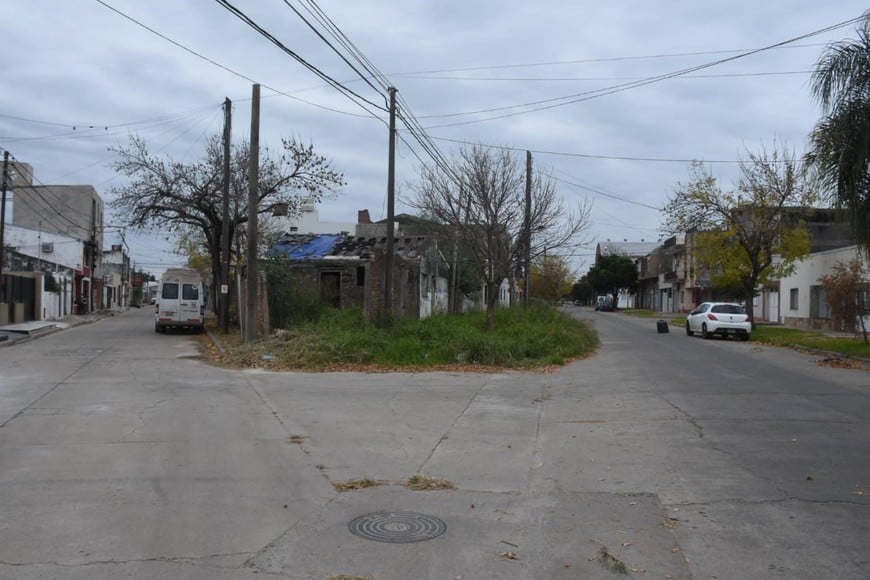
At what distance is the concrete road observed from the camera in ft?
16.8

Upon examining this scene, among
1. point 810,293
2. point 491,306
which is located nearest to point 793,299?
point 810,293

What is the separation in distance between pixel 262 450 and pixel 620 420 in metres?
4.87

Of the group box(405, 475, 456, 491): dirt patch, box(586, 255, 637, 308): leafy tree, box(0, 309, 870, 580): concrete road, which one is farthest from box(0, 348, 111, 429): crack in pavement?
box(586, 255, 637, 308): leafy tree

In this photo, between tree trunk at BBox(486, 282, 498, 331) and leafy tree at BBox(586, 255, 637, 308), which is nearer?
tree trunk at BBox(486, 282, 498, 331)

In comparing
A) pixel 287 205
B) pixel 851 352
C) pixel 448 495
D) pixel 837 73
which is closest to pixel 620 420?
pixel 448 495

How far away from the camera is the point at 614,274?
84.7 meters

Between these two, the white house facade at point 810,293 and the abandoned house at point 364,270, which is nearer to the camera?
the abandoned house at point 364,270

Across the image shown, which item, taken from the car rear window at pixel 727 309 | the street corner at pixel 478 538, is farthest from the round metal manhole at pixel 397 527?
the car rear window at pixel 727 309

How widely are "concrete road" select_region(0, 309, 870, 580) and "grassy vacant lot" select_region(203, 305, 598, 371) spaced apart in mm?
3732

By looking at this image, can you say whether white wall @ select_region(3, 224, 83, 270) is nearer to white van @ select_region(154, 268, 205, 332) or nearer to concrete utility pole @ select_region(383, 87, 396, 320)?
white van @ select_region(154, 268, 205, 332)

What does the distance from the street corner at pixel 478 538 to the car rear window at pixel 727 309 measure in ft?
78.9

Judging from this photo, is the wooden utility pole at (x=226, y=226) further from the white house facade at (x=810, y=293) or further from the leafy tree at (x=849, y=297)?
the white house facade at (x=810, y=293)

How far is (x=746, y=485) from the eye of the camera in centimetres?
695

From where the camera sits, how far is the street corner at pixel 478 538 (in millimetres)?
4938
